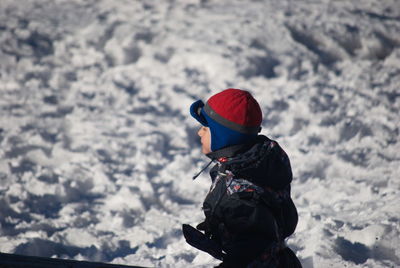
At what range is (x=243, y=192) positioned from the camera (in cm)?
191

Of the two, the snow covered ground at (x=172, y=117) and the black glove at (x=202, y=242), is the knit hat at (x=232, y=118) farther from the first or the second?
the snow covered ground at (x=172, y=117)

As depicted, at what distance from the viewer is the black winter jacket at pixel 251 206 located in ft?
6.10

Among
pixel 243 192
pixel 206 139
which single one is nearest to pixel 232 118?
pixel 206 139

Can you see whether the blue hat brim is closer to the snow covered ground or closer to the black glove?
the black glove

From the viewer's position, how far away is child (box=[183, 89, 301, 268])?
1.87 m

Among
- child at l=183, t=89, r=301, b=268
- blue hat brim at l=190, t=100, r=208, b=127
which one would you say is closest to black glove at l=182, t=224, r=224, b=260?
child at l=183, t=89, r=301, b=268

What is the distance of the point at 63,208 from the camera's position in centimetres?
385

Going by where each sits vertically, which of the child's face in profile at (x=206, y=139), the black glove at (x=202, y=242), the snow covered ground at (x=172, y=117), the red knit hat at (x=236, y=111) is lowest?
the snow covered ground at (x=172, y=117)

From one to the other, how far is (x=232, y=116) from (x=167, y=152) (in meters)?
2.85

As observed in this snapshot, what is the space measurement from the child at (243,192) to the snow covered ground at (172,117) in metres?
1.02

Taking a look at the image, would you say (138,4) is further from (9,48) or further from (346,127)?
(346,127)

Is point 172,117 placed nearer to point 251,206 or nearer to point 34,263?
point 34,263

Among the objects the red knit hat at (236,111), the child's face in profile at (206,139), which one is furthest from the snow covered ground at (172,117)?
the red knit hat at (236,111)

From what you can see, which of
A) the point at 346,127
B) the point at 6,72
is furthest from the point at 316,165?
the point at 6,72
